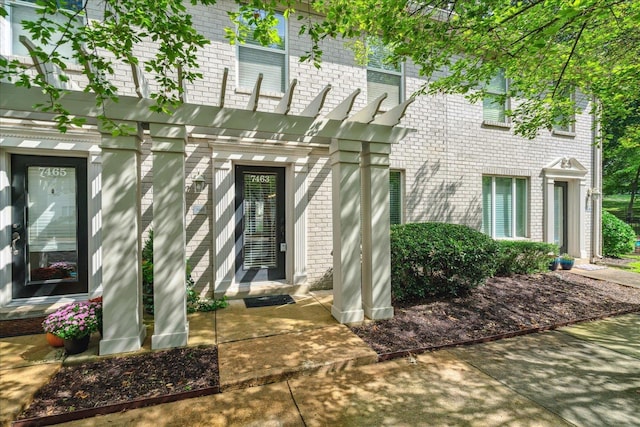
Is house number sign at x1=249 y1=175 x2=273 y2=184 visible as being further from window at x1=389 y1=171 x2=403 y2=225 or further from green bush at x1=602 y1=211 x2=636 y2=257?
green bush at x1=602 y1=211 x2=636 y2=257

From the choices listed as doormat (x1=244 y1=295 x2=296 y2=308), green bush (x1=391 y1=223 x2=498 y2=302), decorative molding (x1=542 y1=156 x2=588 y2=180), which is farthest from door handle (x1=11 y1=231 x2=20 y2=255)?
decorative molding (x1=542 y1=156 x2=588 y2=180)

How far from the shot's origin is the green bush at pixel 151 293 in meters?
4.22

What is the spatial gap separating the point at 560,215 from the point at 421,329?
720 centimetres

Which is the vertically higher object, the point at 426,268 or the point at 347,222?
the point at 347,222

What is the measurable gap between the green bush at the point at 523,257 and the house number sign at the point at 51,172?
8.26 m

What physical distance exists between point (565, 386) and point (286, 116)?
13.2 ft

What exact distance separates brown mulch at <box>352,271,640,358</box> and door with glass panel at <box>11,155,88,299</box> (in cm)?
447

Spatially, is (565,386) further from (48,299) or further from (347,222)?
(48,299)

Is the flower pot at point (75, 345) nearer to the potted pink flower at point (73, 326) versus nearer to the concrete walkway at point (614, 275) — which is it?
the potted pink flower at point (73, 326)

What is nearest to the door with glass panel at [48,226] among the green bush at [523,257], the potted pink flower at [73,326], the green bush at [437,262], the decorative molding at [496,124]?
the potted pink flower at [73,326]

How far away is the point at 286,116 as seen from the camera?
3.63m

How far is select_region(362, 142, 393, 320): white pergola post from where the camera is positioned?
4055 millimetres

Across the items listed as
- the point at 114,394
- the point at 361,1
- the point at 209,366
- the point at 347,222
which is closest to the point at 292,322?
the point at 209,366

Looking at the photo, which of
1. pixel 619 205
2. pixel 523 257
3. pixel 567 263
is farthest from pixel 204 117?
pixel 619 205
